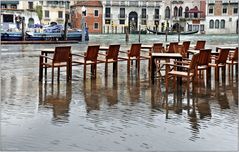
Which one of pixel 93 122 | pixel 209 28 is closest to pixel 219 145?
pixel 93 122

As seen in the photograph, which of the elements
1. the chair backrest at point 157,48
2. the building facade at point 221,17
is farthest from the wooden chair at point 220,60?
the building facade at point 221,17

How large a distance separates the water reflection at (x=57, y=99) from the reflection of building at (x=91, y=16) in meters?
71.8

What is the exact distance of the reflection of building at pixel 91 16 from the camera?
82250 mm

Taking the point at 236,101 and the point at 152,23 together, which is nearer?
the point at 236,101

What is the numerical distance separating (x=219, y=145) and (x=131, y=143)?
91 centimetres

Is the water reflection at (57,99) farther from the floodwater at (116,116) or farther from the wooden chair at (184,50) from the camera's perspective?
the wooden chair at (184,50)

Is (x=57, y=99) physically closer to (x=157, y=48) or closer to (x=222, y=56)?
(x=222, y=56)

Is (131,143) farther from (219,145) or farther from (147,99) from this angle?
(147,99)

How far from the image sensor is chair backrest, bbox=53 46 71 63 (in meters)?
11.1

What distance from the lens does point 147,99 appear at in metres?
9.01

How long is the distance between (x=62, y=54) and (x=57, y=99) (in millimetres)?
2538

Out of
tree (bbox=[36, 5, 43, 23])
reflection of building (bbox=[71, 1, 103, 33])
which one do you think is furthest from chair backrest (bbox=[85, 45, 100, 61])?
reflection of building (bbox=[71, 1, 103, 33])

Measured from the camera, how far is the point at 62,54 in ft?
37.1

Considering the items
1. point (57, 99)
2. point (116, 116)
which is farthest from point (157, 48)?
point (116, 116)
